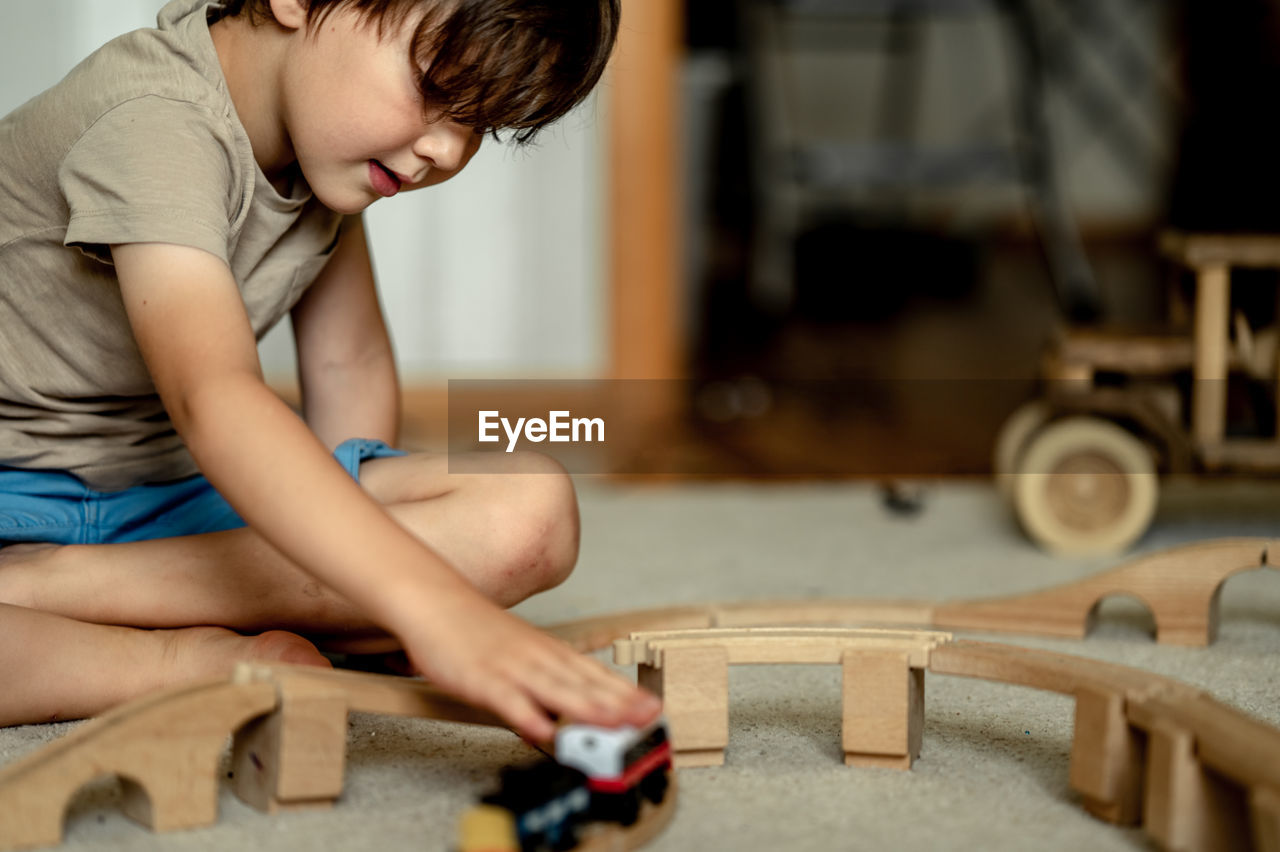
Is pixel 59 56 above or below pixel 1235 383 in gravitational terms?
above

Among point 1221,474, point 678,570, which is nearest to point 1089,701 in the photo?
point 678,570

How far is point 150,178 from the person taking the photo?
0.63m

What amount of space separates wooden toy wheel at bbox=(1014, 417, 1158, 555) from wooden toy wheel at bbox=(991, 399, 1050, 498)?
2 cm

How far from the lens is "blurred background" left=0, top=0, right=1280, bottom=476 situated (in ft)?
4.92

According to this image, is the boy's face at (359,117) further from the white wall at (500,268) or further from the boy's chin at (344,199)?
the white wall at (500,268)

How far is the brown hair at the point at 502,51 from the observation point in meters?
0.64

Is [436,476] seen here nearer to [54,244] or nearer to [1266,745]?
[54,244]

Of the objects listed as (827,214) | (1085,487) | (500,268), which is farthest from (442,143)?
(827,214)

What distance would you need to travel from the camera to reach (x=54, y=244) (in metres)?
0.74

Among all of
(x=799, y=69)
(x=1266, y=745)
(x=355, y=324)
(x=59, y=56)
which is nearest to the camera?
(x=1266, y=745)

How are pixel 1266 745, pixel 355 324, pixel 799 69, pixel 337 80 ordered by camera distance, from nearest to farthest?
pixel 1266 745, pixel 337 80, pixel 355 324, pixel 799 69

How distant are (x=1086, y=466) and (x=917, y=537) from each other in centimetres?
16

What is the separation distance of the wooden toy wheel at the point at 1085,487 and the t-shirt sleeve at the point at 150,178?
0.71 meters

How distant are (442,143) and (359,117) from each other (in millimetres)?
42
